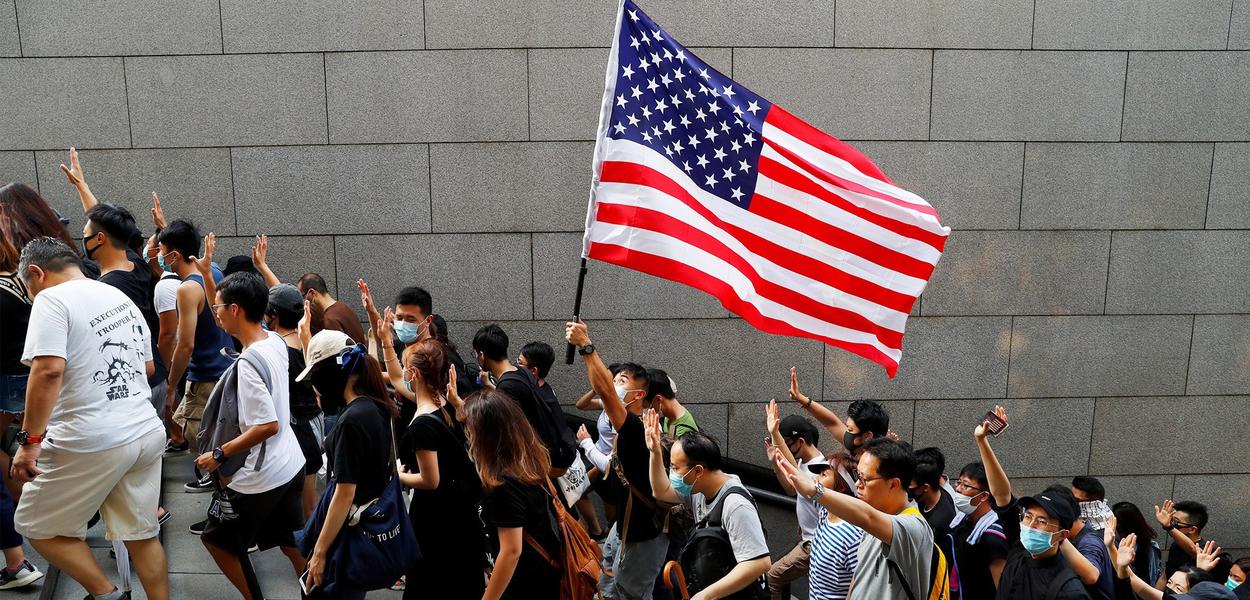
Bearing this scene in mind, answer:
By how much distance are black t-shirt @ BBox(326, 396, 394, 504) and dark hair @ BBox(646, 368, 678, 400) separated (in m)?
1.98

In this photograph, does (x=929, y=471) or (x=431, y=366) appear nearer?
(x=431, y=366)

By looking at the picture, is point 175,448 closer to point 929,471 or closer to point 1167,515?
point 929,471

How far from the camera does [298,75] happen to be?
7398 mm

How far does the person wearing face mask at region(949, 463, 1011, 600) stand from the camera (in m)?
4.85

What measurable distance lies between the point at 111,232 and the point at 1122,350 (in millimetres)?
8282

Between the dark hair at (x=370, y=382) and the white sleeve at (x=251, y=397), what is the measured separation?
58 centimetres

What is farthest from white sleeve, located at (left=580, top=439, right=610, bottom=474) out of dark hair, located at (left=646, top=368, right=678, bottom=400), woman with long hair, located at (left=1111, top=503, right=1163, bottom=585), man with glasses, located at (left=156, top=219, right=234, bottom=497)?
woman with long hair, located at (left=1111, top=503, right=1163, bottom=585)

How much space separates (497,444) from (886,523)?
173 centimetres

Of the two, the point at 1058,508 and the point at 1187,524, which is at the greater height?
the point at 1058,508

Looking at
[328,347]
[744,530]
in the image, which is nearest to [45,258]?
[328,347]

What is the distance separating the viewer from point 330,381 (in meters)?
4.20

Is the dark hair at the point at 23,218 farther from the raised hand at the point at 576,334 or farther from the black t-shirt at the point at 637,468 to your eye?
the black t-shirt at the point at 637,468

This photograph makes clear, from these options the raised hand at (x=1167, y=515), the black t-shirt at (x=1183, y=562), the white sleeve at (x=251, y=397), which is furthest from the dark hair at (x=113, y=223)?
the black t-shirt at (x=1183, y=562)

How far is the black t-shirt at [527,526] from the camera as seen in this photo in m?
3.87
